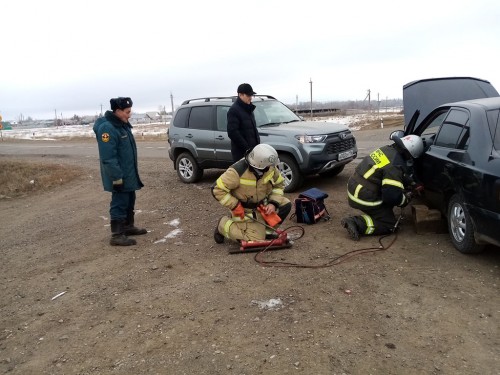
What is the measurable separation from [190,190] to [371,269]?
17.5ft

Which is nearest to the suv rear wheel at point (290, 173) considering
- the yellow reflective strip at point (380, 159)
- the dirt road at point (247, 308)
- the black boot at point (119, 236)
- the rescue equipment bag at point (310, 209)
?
the rescue equipment bag at point (310, 209)

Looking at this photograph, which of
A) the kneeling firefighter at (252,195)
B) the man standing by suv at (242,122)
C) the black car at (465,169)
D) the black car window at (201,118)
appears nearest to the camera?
the black car at (465,169)

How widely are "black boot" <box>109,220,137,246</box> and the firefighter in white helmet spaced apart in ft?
9.36

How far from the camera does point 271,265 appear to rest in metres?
4.69

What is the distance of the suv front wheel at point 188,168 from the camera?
9.47m

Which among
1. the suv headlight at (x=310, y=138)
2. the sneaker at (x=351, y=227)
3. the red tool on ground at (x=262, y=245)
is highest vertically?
the suv headlight at (x=310, y=138)

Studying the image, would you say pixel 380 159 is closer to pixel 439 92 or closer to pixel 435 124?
pixel 435 124

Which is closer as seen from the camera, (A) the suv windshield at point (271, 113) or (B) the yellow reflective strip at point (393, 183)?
(B) the yellow reflective strip at point (393, 183)

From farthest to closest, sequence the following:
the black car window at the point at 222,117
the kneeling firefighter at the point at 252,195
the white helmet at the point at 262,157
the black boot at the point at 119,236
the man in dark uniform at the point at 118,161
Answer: the black car window at the point at 222,117 < the black boot at the point at 119,236 < the man in dark uniform at the point at 118,161 < the kneeling firefighter at the point at 252,195 < the white helmet at the point at 262,157

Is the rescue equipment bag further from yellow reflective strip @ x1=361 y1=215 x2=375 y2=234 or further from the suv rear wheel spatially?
the suv rear wheel

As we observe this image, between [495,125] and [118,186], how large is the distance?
440 centimetres

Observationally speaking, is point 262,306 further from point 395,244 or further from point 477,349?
point 395,244

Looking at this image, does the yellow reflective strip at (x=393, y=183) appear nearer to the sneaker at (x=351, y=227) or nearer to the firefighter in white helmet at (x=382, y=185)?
the firefighter in white helmet at (x=382, y=185)

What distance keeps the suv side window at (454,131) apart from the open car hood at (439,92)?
1.85m
